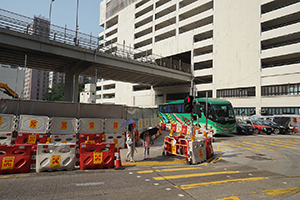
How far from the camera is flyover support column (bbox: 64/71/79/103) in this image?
3066cm

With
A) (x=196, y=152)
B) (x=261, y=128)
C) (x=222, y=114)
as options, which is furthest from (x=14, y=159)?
(x=261, y=128)

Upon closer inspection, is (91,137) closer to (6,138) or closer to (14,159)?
(6,138)

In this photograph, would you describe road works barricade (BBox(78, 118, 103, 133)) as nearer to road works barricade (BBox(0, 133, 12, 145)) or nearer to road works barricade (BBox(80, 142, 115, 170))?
road works barricade (BBox(0, 133, 12, 145))

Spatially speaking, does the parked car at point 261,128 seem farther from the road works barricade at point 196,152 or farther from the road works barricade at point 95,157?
the road works barricade at point 95,157

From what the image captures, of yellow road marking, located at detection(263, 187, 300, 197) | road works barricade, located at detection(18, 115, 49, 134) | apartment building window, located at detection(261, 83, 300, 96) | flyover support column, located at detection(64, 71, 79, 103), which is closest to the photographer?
yellow road marking, located at detection(263, 187, 300, 197)

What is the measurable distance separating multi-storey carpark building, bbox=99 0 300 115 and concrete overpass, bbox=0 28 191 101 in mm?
3827

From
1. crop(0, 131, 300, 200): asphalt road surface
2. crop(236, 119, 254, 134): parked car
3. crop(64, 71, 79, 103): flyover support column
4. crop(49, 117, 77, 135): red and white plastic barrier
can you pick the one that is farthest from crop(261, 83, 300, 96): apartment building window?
crop(49, 117, 77, 135): red and white plastic barrier

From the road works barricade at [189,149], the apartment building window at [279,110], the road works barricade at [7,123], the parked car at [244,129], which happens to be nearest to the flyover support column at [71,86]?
the road works barricade at [7,123]

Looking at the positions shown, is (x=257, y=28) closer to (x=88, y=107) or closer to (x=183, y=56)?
(x=183, y=56)

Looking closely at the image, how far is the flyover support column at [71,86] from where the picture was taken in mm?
30656

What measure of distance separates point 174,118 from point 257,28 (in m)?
21.5

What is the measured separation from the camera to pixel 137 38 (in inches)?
2176

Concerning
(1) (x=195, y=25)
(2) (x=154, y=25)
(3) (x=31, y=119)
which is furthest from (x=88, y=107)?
(2) (x=154, y=25)

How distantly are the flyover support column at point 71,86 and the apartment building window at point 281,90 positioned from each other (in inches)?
1175
